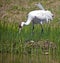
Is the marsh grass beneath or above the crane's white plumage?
beneath

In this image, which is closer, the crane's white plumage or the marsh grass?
the marsh grass

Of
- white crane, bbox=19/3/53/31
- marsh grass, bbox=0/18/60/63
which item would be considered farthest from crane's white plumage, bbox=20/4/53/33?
marsh grass, bbox=0/18/60/63

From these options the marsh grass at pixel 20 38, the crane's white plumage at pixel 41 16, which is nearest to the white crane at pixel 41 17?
the crane's white plumage at pixel 41 16

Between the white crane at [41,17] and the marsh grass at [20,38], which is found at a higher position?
the white crane at [41,17]

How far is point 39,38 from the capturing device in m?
15.5

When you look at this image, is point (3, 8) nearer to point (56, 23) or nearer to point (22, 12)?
point (22, 12)

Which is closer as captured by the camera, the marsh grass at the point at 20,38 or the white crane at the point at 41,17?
the marsh grass at the point at 20,38

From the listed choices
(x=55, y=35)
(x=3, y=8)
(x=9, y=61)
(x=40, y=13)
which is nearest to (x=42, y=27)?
(x=40, y=13)

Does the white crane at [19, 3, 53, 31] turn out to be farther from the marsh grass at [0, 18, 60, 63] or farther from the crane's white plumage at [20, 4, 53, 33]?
the marsh grass at [0, 18, 60, 63]

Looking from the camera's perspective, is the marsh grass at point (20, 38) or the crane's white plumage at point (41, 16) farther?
the crane's white plumage at point (41, 16)

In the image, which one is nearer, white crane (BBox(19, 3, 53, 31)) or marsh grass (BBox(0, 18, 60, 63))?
marsh grass (BBox(0, 18, 60, 63))

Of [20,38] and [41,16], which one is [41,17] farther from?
[20,38]

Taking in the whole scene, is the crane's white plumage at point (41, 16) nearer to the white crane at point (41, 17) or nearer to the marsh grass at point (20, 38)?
the white crane at point (41, 17)

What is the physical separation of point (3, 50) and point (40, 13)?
279cm
